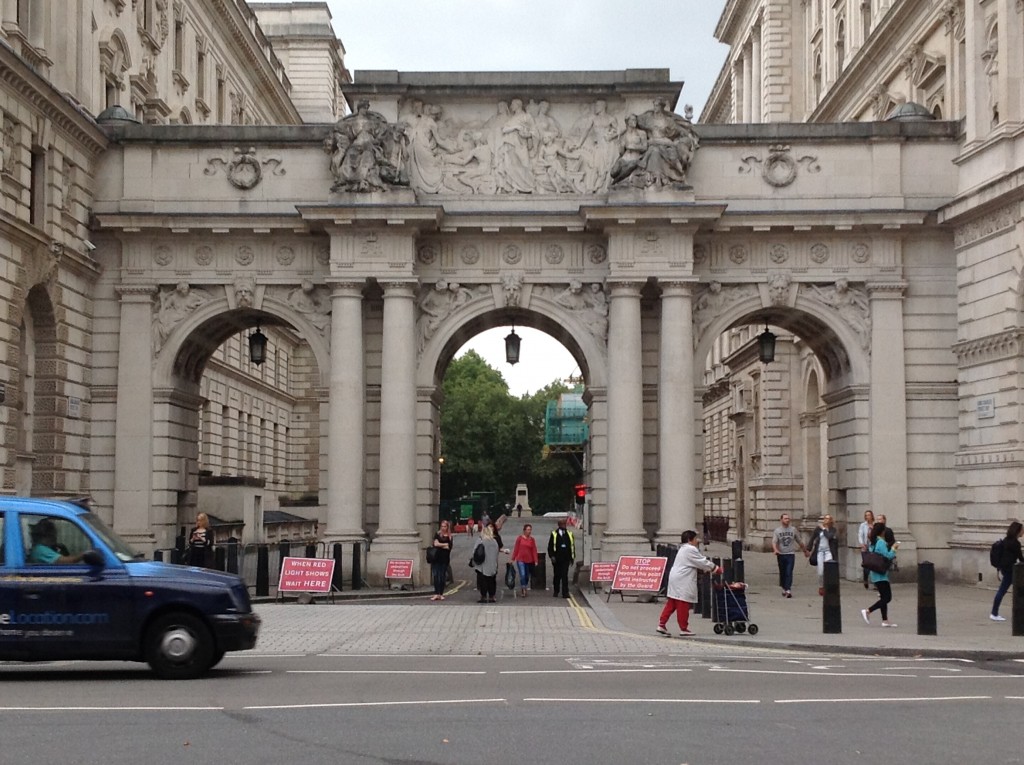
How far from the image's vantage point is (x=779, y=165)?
1316 inches

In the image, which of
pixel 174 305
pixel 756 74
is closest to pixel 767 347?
pixel 174 305

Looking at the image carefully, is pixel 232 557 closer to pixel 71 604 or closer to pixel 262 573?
pixel 262 573

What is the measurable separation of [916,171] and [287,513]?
102ft

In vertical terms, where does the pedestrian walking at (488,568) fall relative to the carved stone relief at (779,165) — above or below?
below

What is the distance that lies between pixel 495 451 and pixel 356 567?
88.7m

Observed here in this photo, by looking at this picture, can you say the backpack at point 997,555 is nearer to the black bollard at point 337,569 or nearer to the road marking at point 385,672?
the road marking at point 385,672

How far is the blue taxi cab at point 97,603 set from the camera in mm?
14406

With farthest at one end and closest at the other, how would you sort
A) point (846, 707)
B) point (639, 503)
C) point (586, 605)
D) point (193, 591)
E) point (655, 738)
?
1. point (639, 503)
2. point (586, 605)
3. point (193, 591)
4. point (846, 707)
5. point (655, 738)

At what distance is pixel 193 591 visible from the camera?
48.3 ft

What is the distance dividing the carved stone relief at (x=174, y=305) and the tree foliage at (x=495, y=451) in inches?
3211

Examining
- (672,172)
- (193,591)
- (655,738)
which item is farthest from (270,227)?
(655,738)

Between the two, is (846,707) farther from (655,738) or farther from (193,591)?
Result: (193,591)

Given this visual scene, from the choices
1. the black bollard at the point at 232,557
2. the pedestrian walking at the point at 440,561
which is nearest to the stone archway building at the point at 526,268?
the pedestrian walking at the point at 440,561

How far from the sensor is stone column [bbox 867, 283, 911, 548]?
32594 millimetres
